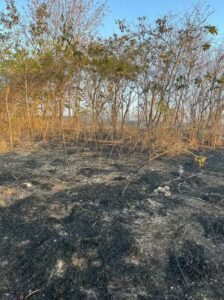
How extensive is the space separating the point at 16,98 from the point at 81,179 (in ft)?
10.8

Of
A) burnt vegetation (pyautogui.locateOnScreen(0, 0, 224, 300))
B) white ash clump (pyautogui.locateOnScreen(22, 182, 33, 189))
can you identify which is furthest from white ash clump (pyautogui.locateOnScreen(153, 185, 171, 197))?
white ash clump (pyautogui.locateOnScreen(22, 182, 33, 189))

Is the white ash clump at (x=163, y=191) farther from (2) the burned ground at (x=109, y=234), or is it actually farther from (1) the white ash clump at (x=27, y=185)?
(1) the white ash clump at (x=27, y=185)

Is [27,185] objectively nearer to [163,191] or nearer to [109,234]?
[109,234]

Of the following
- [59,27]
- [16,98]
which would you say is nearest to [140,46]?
[59,27]

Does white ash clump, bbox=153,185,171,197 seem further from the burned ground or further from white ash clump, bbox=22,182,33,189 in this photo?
white ash clump, bbox=22,182,33,189

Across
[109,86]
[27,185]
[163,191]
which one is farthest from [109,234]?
[109,86]

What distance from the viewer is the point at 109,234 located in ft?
8.35

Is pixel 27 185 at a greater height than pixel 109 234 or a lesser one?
greater

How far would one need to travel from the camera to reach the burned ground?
1938mm

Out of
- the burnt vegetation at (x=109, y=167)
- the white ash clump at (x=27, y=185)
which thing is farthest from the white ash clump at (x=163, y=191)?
the white ash clump at (x=27, y=185)

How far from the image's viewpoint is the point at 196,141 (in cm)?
649

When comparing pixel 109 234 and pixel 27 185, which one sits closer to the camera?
pixel 109 234

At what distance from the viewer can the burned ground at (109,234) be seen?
6.36ft

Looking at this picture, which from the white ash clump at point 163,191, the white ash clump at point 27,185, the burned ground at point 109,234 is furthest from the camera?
the white ash clump at point 27,185
